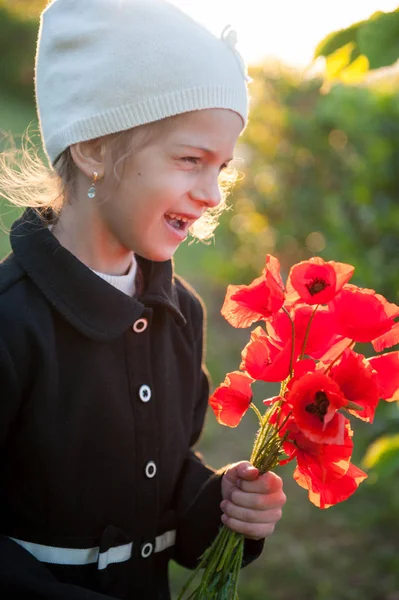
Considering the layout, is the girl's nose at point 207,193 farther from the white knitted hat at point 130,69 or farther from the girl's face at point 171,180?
the white knitted hat at point 130,69

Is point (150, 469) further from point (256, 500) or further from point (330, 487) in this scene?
point (330, 487)

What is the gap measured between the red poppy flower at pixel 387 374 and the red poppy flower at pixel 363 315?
7 cm

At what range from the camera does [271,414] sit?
1.48 metres

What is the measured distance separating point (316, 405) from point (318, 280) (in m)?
0.23

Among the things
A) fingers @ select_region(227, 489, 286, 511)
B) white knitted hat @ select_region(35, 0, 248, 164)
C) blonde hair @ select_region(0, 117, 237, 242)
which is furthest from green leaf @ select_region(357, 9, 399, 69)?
fingers @ select_region(227, 489, 286, 511)

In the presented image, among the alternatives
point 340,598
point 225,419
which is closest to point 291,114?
point 340,598

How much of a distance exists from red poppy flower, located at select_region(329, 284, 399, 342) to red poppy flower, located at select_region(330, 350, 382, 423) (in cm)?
4

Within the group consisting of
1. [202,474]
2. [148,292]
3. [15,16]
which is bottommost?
[15,16]

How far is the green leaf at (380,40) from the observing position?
64.7 inches

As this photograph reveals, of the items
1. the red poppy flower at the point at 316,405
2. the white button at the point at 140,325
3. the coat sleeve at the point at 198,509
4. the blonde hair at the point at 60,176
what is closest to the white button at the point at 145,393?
the white button at the point at 140,325

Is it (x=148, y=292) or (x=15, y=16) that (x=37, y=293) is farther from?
(x=15, y=16)

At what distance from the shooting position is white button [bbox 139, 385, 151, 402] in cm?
188

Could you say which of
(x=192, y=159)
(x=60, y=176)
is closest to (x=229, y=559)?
(x=192, y=159)

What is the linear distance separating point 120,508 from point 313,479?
1.96ft
